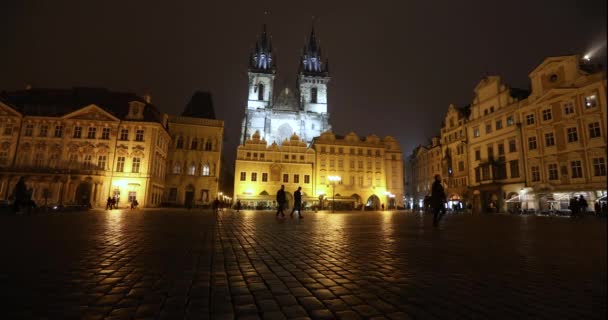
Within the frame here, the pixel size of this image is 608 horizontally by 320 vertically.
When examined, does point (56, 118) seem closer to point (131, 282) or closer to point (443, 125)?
point (131, 282)

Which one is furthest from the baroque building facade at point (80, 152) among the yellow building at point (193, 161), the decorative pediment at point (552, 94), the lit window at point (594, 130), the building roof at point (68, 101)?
the lit window at point (594, 130)

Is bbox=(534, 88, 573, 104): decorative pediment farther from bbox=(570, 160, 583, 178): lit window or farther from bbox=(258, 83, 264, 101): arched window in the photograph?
bbox=(258, 83, 264, 101): arched window

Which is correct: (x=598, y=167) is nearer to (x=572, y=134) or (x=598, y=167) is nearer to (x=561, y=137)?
(x=572, y=134)

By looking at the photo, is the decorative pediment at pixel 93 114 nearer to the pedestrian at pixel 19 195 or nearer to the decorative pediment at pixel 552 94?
the pedestrian at pixel 19 195

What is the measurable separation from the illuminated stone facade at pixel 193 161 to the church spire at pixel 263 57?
36.2 m

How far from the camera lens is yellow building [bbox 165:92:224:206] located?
1858 inches

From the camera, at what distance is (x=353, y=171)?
54.2 metres

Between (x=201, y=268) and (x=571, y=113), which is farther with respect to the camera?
(x=571, y=113)

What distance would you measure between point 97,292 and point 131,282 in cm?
36

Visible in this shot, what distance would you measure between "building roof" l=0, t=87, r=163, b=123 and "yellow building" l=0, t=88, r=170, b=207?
11.7 inches

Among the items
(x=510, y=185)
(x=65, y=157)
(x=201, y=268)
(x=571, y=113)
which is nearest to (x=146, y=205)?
(x=65, y=157)

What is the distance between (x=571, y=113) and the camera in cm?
2958

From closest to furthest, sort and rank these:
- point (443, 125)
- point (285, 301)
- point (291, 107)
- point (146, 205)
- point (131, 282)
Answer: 1. point (285, 301)
2. point (131, 282)
3. point (146, 205)
4. point (443, 125)
5. point (291, 107)

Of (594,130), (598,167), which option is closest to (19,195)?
(598,167)
